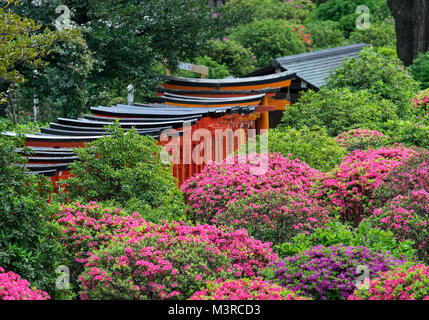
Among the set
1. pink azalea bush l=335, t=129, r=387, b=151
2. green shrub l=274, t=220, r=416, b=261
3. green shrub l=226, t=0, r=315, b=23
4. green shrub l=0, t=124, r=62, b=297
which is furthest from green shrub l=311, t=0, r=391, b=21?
green shrub l=0, t=124, r=62, b=297

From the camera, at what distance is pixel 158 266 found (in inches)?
198

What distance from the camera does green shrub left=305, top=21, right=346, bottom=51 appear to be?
30.5m

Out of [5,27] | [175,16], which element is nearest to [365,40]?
[175,16]

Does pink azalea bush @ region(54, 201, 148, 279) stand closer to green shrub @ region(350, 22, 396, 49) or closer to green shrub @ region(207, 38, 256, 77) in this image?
green shrub @ region(207, 38, 256, 77)

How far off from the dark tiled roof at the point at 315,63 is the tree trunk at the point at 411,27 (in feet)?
5.31

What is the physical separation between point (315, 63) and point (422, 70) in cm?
319

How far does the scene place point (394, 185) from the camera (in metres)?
7.25

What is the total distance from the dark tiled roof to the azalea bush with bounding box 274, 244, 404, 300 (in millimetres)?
14319

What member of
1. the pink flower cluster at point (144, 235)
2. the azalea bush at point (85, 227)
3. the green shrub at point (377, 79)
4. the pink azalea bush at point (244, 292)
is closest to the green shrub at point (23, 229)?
the azalea bush at point (85, 227)

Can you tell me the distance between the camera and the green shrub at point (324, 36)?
30453mm

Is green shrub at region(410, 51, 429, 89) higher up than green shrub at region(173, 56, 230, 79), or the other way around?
green shrub at region(173, 56, 230, 79)
